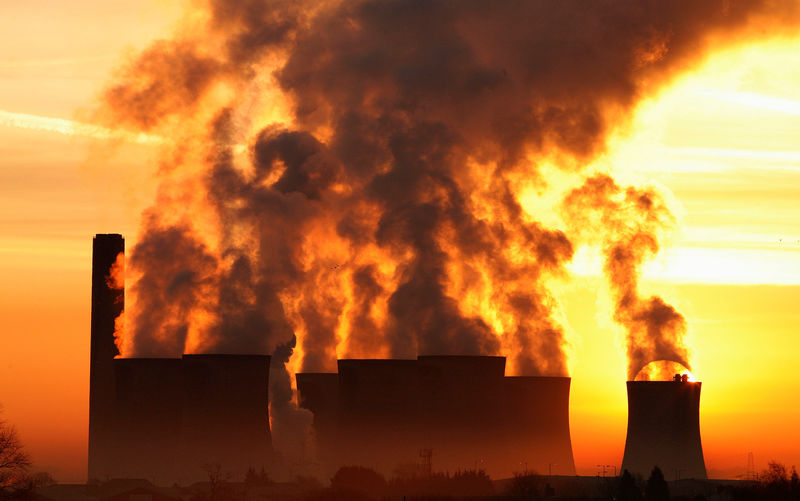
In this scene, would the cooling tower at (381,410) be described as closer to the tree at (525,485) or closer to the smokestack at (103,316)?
the tree at (525,485)

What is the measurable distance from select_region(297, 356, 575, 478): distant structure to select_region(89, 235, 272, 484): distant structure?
2943 mm

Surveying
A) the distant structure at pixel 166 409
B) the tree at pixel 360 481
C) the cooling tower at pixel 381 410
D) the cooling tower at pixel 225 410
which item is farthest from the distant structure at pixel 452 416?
the distant structure at pixel 166 409

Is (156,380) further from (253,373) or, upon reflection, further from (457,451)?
(457,451)

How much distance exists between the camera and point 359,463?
52.5 metres

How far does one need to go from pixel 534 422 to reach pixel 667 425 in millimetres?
6379

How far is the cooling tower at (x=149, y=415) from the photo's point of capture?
54.7m

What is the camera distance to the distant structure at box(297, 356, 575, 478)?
5119 cm

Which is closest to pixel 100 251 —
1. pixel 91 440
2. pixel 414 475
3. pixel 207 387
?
pixel 91 440

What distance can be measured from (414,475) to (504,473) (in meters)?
2.95

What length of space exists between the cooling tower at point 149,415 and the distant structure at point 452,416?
572cm

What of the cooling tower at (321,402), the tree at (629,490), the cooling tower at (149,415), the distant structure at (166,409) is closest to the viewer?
the tree at (629,490)

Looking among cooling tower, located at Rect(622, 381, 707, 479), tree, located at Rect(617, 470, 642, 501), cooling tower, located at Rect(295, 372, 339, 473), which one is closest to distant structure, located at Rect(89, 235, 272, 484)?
cooling tower, located at Rect(295, 372, 339, 473)

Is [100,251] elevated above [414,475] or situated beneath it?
elevated above

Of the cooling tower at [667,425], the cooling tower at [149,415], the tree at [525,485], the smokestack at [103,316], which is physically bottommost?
the tree at [525,485]
